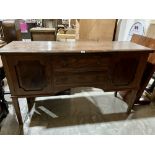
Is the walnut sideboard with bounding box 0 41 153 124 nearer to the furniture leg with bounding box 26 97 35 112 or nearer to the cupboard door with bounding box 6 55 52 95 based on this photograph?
the cupboard door with bounding box 6 55 52 95

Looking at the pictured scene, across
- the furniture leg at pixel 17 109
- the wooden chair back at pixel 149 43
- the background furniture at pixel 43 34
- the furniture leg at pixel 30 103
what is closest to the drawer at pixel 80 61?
the furniture leg at pixel 17 109

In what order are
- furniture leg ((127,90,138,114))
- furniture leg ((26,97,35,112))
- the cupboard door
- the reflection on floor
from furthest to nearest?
furniture leg ((26,97,35,112))
furniture leg ((127,90,138,114))
the reflection on floor
the cupboard door

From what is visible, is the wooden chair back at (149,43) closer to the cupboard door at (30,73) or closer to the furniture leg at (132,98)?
the furniture leg at (132,98)

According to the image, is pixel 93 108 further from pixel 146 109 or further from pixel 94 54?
pixel 94 54

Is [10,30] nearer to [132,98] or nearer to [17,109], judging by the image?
[17,109]

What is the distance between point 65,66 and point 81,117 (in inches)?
33.2

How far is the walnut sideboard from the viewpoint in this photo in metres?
1.29

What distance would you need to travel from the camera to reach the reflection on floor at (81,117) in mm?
1703

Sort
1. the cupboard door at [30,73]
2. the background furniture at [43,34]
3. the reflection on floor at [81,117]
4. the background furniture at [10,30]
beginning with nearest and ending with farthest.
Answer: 1. the cupboard door at [30,73]
2. the reflection on floor at [81,117]
3. the background furniture at [10,30]
4. the background furniture at [43,34]

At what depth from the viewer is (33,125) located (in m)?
1.75

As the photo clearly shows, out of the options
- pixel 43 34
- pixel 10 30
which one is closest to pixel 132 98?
pixel 43 34

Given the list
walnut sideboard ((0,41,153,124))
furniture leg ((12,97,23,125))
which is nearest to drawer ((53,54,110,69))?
walnut sideboard ((0,41,153,124))
